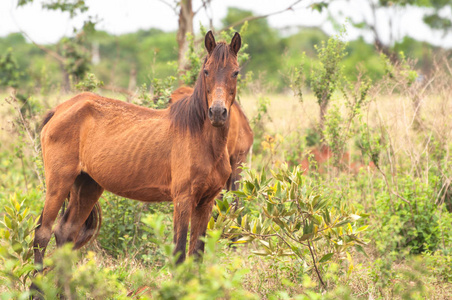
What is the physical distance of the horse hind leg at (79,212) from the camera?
15.2 ft

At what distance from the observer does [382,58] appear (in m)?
6.87

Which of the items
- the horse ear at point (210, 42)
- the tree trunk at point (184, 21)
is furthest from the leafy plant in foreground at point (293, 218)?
the tree trunk at point (184, 21)

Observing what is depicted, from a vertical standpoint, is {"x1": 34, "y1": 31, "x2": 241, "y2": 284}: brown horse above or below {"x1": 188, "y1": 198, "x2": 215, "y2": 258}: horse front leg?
above

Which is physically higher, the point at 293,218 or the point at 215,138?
the point at 215,138

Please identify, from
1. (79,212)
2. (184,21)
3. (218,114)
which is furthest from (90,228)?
(184,21)

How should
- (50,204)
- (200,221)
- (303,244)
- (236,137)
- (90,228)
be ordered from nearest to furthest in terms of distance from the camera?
(303,244), (200,221), (50,204), (90,228), (236,137)

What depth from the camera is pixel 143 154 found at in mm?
4199

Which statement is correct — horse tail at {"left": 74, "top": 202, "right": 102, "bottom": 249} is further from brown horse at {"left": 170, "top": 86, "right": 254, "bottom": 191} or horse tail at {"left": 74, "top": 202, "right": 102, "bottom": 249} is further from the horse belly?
brown horse at {"left": 170, "top": 86, "right": 254, "bottom": 191}

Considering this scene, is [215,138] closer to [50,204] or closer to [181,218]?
[181,218]

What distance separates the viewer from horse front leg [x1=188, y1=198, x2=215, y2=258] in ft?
13.5

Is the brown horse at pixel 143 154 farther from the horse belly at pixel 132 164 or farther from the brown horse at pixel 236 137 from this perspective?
the brown horse at pixel 236 137

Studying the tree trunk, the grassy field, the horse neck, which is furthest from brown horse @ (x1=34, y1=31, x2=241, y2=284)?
the tree trunk

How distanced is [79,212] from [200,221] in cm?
134

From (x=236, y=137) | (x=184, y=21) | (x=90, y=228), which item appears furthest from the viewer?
(x=184, y=21)
